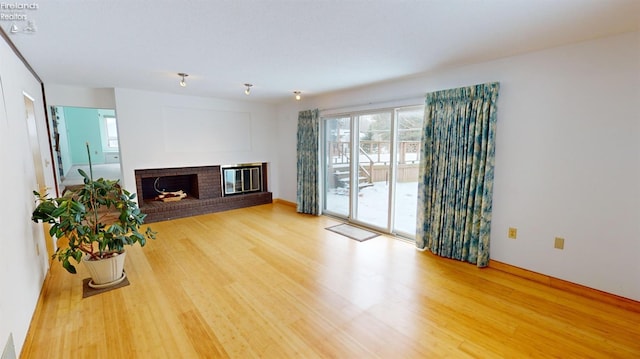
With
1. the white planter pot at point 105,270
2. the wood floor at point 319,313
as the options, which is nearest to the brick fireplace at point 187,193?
the wood floor at point 319,313

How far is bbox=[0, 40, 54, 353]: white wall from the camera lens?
175cm

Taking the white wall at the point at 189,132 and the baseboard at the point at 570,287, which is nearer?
the baseboard at the point at 570,287

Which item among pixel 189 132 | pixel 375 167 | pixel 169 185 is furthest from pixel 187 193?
pixel 375 167

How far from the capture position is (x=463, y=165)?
317 cm

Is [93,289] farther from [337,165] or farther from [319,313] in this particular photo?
[337,165]

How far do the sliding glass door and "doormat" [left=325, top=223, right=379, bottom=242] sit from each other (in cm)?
20

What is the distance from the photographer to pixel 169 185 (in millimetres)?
5699

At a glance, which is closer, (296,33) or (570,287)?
(296,33)

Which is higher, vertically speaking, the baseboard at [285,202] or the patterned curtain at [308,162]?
the patterned curtain at [308,162]

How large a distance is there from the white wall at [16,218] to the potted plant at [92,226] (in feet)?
0.56

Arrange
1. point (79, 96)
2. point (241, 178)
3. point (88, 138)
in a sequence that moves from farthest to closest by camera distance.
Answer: point (88, 138) → point (241, 178) → point (79, 96)

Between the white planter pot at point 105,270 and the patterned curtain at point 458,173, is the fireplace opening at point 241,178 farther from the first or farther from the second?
the patterned curtain at point 458,173

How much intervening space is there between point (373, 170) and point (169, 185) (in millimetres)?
4158

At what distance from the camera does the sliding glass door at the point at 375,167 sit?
398cm
